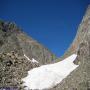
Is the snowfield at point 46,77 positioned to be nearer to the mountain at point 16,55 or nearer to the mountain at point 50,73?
the mountain at point 50,73

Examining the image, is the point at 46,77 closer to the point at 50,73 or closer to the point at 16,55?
the point at 50,73

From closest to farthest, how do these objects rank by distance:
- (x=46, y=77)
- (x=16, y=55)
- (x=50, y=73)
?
1. (x=46, y=77)
2. (x=50, y=73)
3. (x=16, y=55)

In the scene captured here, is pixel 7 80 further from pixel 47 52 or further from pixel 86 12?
pixel 47 52

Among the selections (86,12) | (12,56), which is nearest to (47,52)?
(86,12)

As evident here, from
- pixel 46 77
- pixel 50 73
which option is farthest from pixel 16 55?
pixel 46 77

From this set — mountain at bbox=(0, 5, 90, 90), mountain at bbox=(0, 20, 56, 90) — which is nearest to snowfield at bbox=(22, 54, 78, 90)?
mountain at bbox=(0, 5, 90, 90)

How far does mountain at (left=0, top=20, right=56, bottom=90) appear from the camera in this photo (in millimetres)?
27647

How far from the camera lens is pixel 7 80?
87.3 feet

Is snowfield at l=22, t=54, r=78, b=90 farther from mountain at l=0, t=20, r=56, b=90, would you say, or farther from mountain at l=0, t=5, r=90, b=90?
mountain at l=0, t=20, r=56, b=90

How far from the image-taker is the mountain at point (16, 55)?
90.7ft

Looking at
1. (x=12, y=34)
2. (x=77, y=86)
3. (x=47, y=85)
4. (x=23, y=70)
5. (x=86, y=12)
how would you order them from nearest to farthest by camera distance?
(x=77, y=86)
(x=47, y=85)
(x=23, y=70)
(x=86, y=12)
(x=12, y=34)

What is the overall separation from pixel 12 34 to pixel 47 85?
166 ft

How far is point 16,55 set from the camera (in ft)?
109

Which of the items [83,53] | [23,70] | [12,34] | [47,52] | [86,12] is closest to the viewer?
[83,53]
